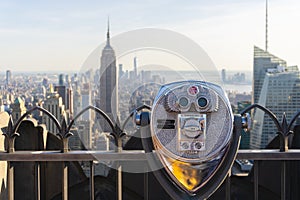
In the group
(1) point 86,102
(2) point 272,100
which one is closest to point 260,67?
(2) point 272,100

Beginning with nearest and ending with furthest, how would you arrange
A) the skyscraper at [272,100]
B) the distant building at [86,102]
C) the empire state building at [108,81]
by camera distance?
the empire state building at [108,81] < the distant building at [86,102] < the skyscraper at [272,100]

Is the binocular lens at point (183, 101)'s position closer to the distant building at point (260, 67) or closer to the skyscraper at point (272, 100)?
the skyscraper at point (272, 100)

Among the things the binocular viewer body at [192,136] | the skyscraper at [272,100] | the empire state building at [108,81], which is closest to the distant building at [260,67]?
the skyscraper at [272,100]

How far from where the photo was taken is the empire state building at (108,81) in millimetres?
2131

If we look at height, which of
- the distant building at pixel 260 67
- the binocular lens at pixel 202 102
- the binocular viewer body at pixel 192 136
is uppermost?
the distant building at pixel 260 67

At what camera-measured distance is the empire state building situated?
2.13m

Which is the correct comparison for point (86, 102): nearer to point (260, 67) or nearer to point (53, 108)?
point (53, 108)

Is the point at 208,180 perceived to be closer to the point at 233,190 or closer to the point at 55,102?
the point at 233,190

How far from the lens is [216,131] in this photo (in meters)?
1.83

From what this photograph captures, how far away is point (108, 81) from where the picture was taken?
7.18ft

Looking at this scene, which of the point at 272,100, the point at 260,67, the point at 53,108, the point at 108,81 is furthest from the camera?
the point at 260,67

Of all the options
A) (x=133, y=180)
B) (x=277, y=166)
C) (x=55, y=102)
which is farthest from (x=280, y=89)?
(x=55, y=102)

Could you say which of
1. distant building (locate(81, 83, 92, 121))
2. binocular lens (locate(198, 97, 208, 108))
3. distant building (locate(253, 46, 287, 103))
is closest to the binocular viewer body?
binocular lens (locate(198, 97, 208, 108))

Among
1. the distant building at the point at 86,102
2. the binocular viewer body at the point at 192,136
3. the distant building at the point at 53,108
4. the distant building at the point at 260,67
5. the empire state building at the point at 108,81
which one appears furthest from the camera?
A: the distant building at the point at 260,67
